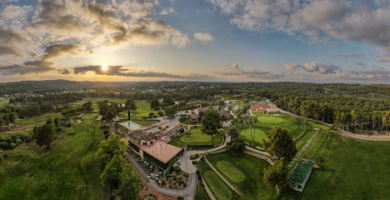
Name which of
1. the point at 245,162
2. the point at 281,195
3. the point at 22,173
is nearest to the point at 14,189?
the point at 22,173

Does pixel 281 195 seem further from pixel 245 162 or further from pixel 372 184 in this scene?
pixel 372 184

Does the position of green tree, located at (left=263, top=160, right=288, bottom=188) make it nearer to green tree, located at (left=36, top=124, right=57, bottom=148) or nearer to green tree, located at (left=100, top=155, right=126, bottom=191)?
green tree, located at (left=100, top=155, right=126, bottom=191)

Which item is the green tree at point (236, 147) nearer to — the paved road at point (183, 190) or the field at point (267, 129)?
the field at point (267, 129)

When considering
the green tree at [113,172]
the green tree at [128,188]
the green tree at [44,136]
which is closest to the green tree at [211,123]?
the green tree at [128,188]

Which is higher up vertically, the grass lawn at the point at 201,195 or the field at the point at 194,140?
the field at the point at 194,140

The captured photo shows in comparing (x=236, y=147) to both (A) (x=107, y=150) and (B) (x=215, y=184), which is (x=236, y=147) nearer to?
(B) (x=215, y=184)

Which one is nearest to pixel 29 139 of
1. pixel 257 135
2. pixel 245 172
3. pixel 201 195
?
pixel 201 195
